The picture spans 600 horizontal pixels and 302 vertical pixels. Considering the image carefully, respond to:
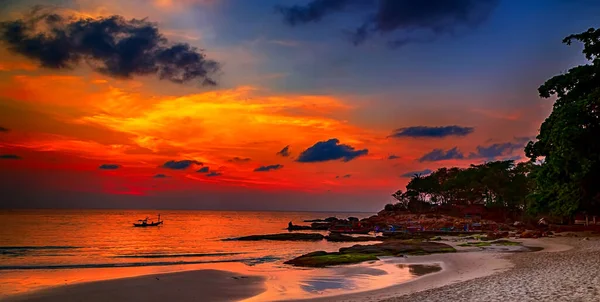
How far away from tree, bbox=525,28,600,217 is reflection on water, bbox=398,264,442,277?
989 centimetres

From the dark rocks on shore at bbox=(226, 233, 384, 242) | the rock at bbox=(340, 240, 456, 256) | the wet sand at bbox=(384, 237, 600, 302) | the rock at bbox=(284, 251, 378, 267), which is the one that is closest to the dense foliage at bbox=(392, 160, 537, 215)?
the dark rocks on shore at bbox=(226, 233, 384, 242)

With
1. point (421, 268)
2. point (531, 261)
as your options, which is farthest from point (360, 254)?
point (531, 261)

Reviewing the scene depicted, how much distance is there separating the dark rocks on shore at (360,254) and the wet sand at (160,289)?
6.75 metres

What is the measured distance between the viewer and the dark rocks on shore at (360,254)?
107 feet

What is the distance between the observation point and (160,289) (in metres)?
23.2

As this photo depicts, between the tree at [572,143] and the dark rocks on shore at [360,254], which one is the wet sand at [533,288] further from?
the dark rocks on shore at [360,254]

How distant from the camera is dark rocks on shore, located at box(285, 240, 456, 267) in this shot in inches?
1286

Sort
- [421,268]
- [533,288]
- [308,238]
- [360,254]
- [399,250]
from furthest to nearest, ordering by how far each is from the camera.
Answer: [308,238]
[399,250]
[360,254]
[421,268]
[533,288]

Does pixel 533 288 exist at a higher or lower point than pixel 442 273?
higher

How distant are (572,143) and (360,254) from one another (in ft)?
60.1

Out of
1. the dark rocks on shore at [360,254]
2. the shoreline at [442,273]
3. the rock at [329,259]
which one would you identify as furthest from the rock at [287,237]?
the shoreline at [442,273]

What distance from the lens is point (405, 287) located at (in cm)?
2125

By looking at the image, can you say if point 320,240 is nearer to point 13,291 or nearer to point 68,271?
point 68,271

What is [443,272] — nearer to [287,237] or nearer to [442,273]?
[442,273]
